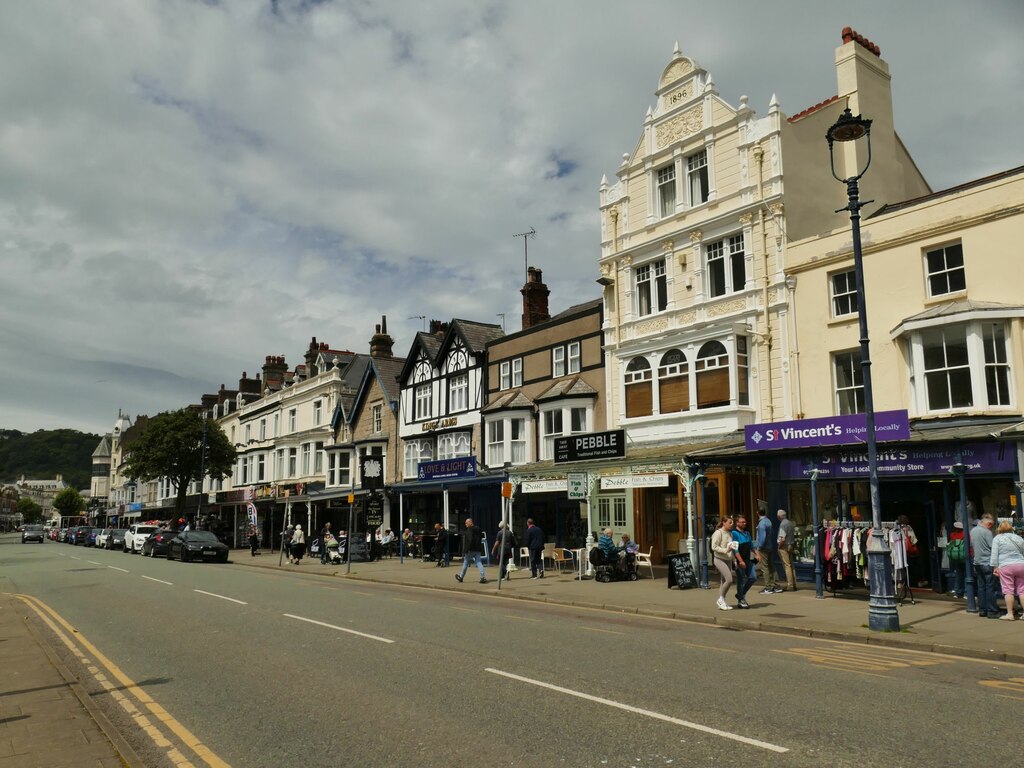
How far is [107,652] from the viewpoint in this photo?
10.7m

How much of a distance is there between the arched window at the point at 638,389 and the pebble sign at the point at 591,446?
277 centimetres

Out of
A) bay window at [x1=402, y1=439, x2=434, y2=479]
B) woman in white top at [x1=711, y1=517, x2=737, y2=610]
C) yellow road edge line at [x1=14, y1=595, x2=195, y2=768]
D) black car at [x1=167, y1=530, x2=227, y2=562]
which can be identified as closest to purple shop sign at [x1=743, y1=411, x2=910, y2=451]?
woman in white top at [x1=711, y1=517, x2=737, y2=610]

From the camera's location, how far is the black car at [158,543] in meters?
38.8

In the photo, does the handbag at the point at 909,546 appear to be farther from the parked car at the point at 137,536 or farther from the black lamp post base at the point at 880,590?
the parked car at the point at 137,536

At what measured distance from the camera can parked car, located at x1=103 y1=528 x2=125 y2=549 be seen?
49.7m

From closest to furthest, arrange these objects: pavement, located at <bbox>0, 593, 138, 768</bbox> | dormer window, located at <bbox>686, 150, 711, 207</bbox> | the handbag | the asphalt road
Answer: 1. pavement, located at <bbox>0, 593, 138, 768</bbox>
2. the asphalt road
3. the handbag
4. dormer window, located at <bbox>686, 150, 711, 207</bbox>

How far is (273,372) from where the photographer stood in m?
59.9

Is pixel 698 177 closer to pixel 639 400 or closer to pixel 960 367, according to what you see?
pixel 639 400

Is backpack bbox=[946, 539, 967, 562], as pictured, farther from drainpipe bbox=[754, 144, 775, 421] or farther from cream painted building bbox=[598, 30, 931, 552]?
drainpipe bbox=[754, 144, 775, 421]

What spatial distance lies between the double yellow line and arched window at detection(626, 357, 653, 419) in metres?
18.2

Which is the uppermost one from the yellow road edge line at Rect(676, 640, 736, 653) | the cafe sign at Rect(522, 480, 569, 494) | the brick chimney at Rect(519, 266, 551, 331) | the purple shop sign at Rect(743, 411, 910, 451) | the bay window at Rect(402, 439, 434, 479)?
the brick chimney at Rect(519, 266, 551, 331)

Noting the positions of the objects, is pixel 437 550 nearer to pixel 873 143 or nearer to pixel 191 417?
pixel 873 143

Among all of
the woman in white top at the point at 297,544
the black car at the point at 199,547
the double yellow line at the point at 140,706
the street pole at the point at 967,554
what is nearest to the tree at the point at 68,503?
the black car at the point at 199,547

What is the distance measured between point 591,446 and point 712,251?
7338 mm
